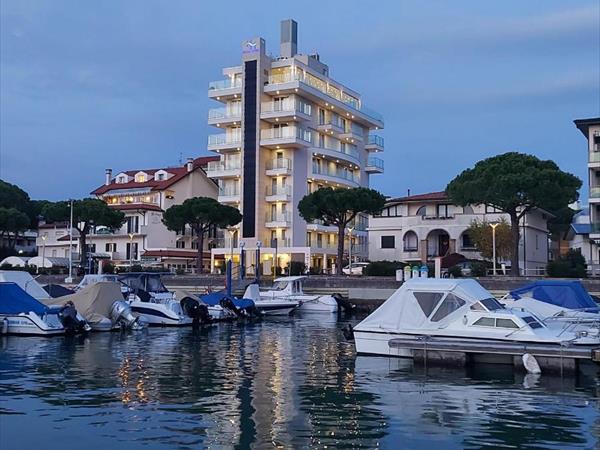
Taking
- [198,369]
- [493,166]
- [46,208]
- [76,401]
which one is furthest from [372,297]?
[46,208]

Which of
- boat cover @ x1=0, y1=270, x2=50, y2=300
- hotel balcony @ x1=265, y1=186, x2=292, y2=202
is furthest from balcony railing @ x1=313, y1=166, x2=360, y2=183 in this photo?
boat cover @ x1=0, y1=270, x2=50, y2=300

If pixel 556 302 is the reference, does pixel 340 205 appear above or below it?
above

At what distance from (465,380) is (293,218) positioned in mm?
62819

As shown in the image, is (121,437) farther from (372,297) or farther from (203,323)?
(372,297)

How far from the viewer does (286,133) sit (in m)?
83.7

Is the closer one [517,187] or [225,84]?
[517,187]

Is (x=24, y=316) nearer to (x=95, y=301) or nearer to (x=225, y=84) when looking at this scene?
(x=95, y=301)

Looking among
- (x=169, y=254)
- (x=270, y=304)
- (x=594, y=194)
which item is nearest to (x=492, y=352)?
(x=270, y=304)

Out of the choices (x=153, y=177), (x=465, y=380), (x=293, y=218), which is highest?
(x=153, y=177)

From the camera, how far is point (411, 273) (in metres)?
56.1

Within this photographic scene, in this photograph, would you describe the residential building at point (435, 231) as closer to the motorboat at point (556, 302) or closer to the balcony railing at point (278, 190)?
the balcony railing at point (278, 190)

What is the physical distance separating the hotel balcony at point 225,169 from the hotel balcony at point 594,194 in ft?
130

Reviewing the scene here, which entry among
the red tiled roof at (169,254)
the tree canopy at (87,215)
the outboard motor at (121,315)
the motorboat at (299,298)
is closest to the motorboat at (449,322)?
the outboard motor at (121,315)

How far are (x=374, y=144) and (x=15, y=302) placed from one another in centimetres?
7409
